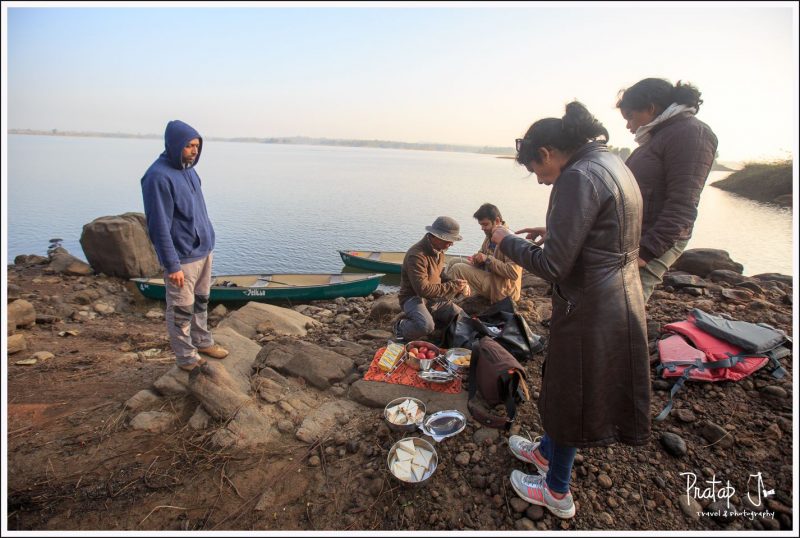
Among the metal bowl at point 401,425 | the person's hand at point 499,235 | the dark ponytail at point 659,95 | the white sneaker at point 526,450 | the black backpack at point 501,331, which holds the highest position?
the dark ponytail at point 659,95

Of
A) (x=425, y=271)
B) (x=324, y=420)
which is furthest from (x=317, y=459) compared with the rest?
(x=425, y=271)

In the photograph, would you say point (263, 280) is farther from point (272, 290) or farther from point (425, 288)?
point (425, 288)

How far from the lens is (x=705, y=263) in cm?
791

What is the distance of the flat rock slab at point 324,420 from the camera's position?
3361 mm

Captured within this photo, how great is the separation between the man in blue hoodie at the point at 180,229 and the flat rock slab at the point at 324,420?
51.2 inches

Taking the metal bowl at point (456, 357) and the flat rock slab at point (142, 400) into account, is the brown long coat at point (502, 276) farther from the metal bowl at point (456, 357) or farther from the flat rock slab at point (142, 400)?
the flat rock slab at point (142, 400)

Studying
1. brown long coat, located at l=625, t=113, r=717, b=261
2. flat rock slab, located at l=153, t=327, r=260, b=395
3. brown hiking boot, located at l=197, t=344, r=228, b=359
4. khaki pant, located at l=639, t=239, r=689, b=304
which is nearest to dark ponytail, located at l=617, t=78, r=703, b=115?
brown long coat, located at l=625, t=113, r=717, b=261

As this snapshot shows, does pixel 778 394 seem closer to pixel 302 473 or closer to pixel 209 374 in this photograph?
pixel 302 473

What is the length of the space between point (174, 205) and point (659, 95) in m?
4.45

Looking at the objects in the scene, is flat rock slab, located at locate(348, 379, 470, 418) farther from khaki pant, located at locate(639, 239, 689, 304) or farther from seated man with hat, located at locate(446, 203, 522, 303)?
seated man with hat, located at locate(446, 203, 522, 303)

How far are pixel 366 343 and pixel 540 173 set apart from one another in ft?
12.6

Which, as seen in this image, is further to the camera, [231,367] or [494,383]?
[231,367]

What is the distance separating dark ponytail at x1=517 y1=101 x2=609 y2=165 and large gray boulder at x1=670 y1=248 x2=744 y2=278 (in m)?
7.68

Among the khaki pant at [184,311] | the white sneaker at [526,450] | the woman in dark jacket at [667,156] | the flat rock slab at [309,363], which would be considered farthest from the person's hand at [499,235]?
the khaki pant at [184,311]
